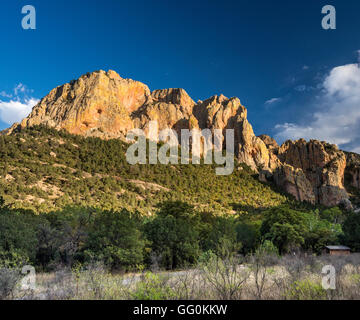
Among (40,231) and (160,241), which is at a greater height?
(40,231)

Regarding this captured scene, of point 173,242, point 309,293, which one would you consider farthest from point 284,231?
point 309,293

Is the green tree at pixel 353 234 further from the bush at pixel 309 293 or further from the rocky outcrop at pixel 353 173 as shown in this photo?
the rocky outcrop at pixel 353 173

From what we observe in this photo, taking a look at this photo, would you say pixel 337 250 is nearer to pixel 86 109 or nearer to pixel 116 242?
pixel 116 242

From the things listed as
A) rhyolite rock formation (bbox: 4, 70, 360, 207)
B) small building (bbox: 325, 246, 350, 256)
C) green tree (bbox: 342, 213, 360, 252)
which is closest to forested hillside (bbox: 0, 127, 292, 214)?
rhyolite rock formation (bbox: 4, 70, 360, 207)

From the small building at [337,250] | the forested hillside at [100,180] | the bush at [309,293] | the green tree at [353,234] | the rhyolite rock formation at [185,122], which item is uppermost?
the rhyolite rock formation at [185,122]

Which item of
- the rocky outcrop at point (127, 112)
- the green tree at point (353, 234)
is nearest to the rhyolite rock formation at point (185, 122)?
the rocky outcrop at point (127, 112)

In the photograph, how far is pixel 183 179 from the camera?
66000 mm

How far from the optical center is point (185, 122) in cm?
10006

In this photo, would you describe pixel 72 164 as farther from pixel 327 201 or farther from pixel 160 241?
pixel 327 201

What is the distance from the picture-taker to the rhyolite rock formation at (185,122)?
77.3m
